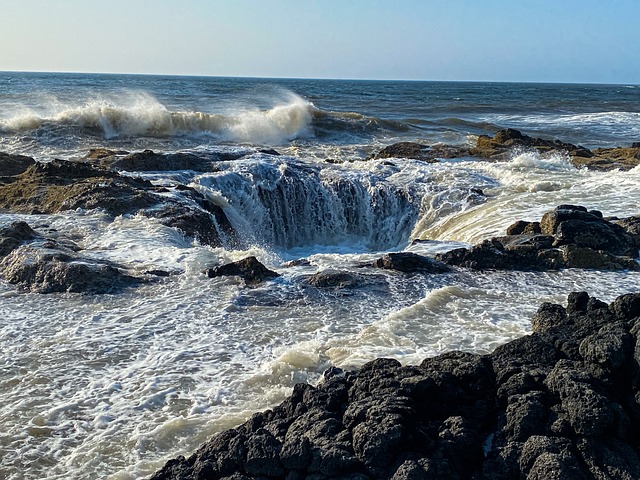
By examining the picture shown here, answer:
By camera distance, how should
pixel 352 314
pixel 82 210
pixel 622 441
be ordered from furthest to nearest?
1. pixel 82 210
2. pixel 352 314
3. pixel 622 441

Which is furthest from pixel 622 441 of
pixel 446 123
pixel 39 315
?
pixel 446 123

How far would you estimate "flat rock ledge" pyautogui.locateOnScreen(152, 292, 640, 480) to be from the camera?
14.0 ft

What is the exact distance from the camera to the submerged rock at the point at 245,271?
890 centimetres

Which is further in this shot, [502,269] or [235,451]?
[502,269]

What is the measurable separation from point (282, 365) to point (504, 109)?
49562 millimetres

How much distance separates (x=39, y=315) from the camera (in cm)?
771

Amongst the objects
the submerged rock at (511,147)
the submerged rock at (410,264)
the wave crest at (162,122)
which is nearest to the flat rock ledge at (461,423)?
the submerged rock at (410,264)

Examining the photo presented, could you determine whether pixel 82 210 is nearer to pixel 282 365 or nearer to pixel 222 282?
pixel 222 282

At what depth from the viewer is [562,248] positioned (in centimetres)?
988

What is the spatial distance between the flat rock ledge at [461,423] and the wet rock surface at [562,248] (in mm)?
4050

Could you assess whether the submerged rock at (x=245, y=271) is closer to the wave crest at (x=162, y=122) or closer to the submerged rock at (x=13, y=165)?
the submerged rock at (x=13, y=165)

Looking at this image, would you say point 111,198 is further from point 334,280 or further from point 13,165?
point 334,280

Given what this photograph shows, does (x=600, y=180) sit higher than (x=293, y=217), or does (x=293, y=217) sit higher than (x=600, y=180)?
(x=600, y=180)

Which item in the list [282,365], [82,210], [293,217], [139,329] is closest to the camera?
[282,365]
